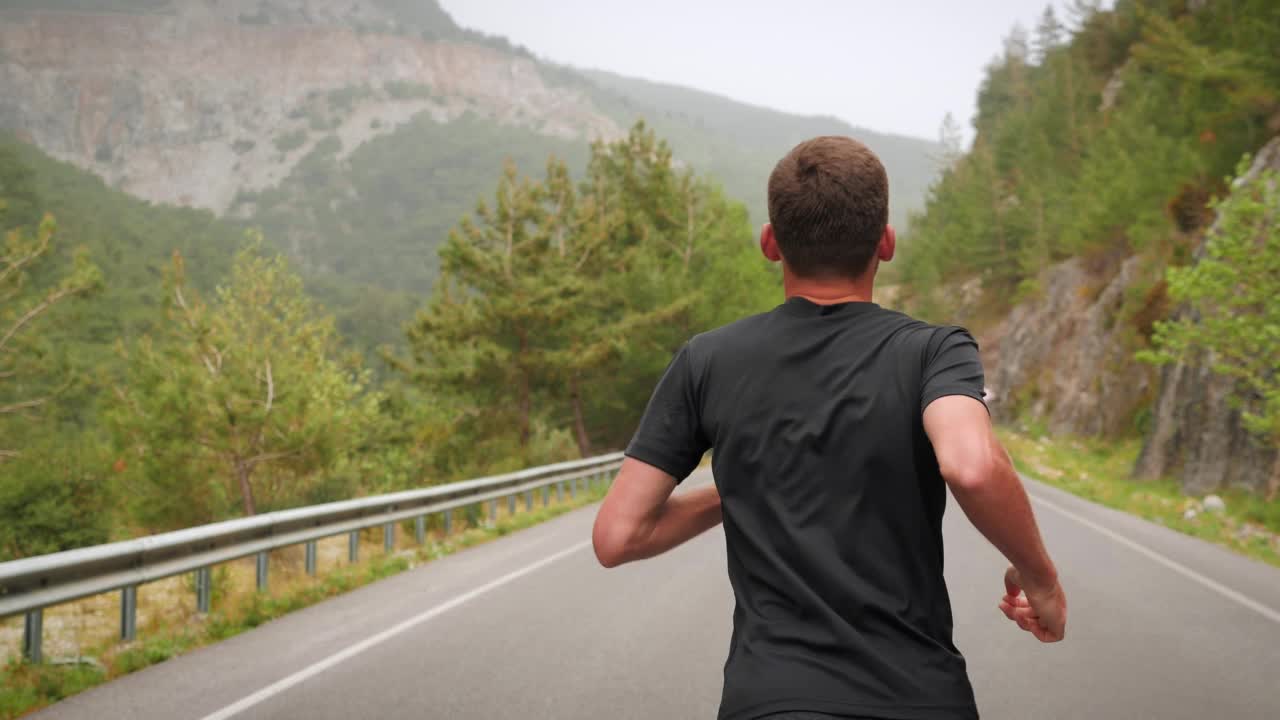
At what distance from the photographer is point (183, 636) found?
28.3ft

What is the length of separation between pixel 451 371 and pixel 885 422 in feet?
122

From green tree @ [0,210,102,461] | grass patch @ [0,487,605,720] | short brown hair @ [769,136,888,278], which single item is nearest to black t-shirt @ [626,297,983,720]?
short brown hair @ [769,136,888,278]

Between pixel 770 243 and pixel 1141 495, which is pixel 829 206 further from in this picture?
pixel 1141 495

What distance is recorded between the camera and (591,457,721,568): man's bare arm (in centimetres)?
234

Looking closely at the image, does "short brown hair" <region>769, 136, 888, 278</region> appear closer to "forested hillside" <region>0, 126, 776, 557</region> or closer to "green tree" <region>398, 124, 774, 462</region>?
"forested hillside" <region>0, 126, 776, 557</region>

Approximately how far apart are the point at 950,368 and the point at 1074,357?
47.7 metres

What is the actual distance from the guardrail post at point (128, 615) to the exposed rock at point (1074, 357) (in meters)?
34.0

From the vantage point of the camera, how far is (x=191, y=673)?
24.1 feet

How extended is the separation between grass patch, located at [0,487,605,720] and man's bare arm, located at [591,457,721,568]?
18.7 feet

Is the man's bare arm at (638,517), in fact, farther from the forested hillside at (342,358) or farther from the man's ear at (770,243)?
the forested hillside at (342,358)

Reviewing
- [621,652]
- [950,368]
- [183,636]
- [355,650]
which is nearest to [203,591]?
[183,636]

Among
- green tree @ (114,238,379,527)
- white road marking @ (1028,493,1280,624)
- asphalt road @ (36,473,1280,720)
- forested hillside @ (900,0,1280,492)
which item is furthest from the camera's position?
forested hillside @ (900,0,1280,492)

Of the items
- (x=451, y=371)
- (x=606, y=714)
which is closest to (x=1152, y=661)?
(x=606, y=714)

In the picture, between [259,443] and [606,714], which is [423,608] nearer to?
[606,714]
